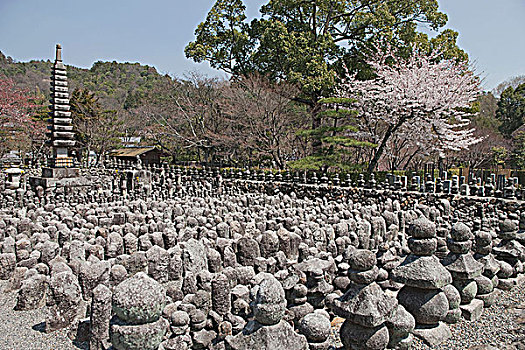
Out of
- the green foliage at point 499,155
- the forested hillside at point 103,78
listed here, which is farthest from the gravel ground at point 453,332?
the forested hillside at point 103,78

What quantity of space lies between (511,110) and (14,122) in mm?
37312

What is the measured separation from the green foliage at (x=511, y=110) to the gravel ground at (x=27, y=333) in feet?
118

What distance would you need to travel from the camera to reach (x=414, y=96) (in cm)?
1463

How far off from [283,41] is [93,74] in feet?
179

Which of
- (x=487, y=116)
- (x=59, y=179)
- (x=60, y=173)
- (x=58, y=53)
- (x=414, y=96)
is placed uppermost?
(x=487, y=116)

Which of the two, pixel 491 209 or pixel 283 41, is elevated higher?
pixel 283 41

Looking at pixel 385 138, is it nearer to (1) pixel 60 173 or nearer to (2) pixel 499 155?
(1) pixel 60 173

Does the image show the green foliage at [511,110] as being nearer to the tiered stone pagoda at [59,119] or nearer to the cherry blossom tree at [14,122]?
the tiered stone pagoda at [59,119]

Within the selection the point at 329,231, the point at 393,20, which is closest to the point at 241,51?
the point at 393,20

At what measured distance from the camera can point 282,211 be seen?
768 centimetres

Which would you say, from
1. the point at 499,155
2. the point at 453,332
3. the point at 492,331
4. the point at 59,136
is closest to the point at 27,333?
the point at 453,332

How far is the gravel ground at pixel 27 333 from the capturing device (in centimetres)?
329

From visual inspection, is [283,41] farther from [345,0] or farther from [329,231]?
[329,231]

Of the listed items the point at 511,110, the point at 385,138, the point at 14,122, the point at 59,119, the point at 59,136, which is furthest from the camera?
the point at 511,110
